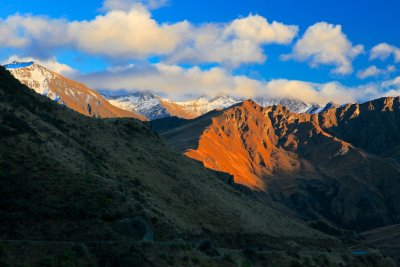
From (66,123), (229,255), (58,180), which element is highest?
(66,123)

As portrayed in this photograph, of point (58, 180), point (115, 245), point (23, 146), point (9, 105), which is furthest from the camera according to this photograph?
point (9, 105)

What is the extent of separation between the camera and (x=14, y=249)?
124ft

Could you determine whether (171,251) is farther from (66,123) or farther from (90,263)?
(66,123)

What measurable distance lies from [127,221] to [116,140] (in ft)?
173

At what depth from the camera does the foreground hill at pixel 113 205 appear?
4612cm

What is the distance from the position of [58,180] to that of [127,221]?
31.2 ft

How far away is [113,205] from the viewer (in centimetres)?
6075

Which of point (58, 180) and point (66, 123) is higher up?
point (66, 123)

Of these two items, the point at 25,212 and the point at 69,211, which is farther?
the point at 69,211

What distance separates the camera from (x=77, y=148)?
83188 millimetres

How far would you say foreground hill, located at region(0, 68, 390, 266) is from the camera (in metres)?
46.1

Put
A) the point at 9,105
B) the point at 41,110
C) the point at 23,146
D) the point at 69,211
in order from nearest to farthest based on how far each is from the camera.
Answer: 1. the point at 69,211
2. the point at 23,146
3. the point at 9,105
4. the point at 41,110

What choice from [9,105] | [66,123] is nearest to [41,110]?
[66,123]

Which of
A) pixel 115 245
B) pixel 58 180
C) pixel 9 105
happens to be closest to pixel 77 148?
pixel 9 105
